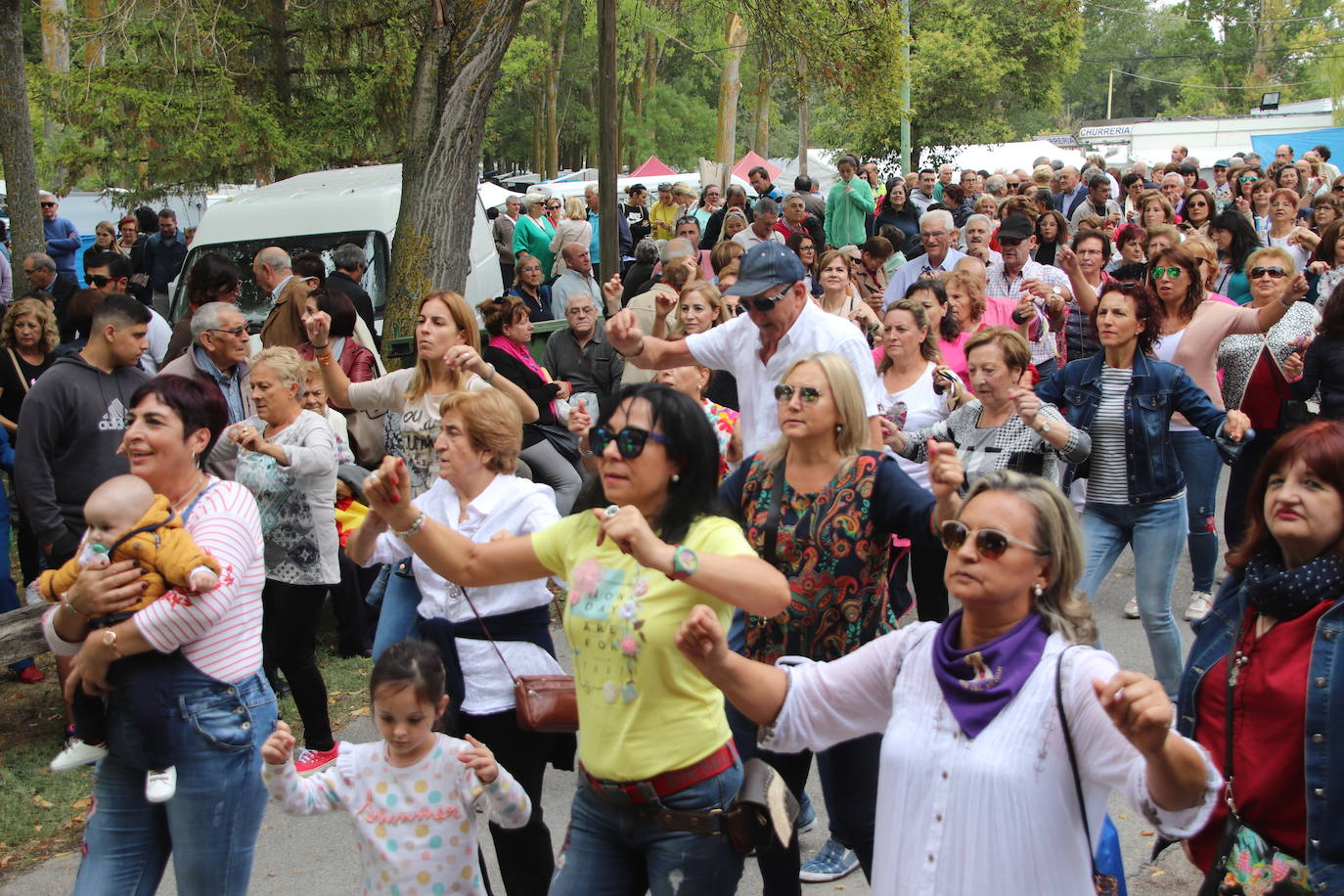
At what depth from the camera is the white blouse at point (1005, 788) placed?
251 cm

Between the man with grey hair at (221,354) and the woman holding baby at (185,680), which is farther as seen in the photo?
the man with grey hair at (221,354)

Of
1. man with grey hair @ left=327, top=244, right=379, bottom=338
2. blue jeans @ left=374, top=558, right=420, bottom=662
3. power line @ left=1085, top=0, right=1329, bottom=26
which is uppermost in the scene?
power line @ left=1085, top=0, right=1329, bottom=26

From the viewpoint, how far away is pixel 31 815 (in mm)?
5352

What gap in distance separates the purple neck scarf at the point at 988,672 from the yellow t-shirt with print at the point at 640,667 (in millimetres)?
618

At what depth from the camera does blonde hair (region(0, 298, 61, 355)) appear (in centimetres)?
762

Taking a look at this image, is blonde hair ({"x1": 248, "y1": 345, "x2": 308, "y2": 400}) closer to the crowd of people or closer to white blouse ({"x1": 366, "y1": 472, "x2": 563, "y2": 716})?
the crowd of people

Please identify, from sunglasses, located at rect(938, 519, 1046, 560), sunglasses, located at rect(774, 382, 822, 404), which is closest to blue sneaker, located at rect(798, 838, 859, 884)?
sunglasses, located at rect(774, 382, 822, 404)

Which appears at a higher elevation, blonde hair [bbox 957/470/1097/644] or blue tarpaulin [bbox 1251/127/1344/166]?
blue tarpaulin [bbox 1251/127/1344/166]

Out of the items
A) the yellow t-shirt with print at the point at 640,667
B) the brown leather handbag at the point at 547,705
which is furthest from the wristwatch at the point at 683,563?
the brown leather handbag at the point at 547,705

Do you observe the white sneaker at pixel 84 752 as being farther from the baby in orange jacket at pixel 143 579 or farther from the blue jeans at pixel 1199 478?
the blue jeans at pixel 1199 478

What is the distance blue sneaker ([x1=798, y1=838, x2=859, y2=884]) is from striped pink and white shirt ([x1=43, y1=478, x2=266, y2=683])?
216cm

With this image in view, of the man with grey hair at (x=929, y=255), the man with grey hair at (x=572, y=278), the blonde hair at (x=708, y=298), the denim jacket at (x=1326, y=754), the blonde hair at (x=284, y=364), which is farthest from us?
the man with grey hair at (x=572, y=278)

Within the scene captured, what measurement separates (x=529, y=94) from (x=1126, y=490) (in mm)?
53498

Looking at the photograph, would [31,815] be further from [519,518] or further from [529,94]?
[529,94]
